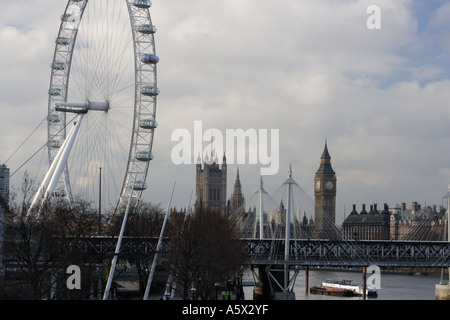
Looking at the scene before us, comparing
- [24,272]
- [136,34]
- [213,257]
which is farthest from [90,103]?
[24,272]

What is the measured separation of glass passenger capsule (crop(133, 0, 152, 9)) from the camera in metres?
46.0

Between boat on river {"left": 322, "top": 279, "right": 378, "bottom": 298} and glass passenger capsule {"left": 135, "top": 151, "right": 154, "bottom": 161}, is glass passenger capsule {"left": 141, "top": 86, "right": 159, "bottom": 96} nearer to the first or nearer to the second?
glass passenger capsule {"left": 135, "top": 151, "right": 154, "bottom": 161}

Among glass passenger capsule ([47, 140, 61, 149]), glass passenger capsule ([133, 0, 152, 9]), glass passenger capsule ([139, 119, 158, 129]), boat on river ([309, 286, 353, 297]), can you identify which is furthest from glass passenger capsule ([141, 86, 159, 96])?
boat on river ([309, 286, 353, 297])

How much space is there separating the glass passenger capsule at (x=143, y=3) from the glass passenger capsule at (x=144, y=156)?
28.8 ft

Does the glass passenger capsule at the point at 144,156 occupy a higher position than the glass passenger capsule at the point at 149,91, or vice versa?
the glass passenger capsule at the point at 149,91

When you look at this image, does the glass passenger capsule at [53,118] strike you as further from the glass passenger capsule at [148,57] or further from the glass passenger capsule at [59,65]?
the glass passenger capsule at [148,57]

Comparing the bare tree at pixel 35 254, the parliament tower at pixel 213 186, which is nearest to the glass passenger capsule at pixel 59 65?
the bare tree at pixel 35 254

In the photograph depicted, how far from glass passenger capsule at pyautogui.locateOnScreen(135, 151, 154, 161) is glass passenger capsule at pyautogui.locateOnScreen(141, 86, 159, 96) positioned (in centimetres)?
362

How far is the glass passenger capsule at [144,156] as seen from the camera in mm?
48125

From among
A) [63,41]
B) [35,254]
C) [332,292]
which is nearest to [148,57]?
[63,41]

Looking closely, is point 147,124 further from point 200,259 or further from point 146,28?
point 200,259

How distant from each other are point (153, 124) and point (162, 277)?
13634 mm
